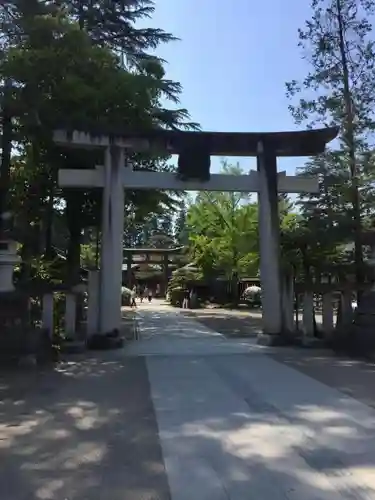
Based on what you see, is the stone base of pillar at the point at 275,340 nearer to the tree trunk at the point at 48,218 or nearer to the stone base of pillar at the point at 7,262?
the stone base of pillar at the point at 7,262

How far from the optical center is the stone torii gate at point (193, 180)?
1183cm

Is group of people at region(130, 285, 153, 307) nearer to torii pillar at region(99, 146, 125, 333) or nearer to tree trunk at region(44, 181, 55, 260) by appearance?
tree trunk at region(44, 181, 55, 260)

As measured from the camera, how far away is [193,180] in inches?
492

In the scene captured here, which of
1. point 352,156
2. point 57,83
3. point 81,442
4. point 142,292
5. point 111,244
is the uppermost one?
point 57,83

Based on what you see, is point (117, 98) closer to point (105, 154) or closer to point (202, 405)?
point (105, 154)

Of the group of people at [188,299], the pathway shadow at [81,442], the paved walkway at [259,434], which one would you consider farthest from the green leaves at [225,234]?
the pathway shadow at [81,442]

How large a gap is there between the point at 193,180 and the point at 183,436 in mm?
8127

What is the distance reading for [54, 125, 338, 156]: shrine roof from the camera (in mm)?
11938

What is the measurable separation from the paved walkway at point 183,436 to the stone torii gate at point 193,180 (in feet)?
10.7

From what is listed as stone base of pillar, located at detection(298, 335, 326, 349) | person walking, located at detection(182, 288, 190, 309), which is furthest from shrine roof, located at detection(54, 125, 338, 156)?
person walking, located at detection(182, 288, 190, 309)

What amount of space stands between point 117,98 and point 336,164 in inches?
214

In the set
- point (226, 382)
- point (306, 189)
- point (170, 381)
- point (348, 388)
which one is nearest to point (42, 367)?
point (170, 381)

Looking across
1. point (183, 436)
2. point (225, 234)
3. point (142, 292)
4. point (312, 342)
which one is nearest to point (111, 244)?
point (312, 342)

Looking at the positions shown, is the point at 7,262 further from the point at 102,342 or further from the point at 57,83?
the point at 57,83
